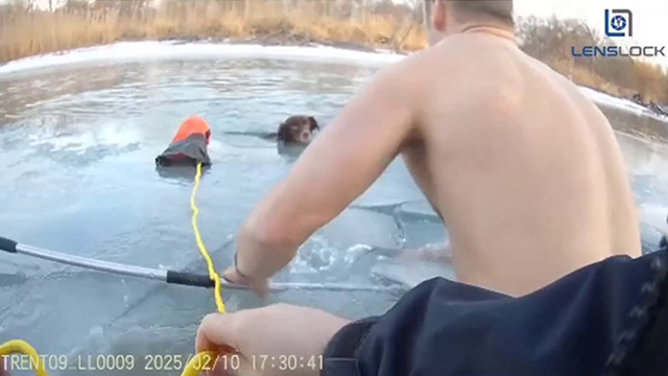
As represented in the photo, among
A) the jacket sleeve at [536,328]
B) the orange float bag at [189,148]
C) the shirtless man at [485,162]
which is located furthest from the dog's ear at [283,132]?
the jacket sleeve at [536,328]

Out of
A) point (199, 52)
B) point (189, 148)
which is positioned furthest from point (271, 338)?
point (199, 52)

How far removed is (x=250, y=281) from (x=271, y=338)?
7.1 inches

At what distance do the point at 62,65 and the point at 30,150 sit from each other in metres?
0.29

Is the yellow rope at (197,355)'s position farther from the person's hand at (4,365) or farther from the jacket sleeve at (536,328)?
the jacket sleeve at (536,328)

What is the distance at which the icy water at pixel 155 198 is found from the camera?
719mm

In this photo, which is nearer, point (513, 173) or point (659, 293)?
point (659, 293)

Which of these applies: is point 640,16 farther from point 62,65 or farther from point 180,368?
point 62,65

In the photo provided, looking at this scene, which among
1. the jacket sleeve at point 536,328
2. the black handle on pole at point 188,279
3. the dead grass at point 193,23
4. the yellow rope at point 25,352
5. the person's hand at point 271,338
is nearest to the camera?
the jacket sleeve at point 536,328

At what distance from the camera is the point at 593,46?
80 centimetres

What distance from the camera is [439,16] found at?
20.5 inches

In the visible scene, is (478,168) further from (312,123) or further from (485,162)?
(312,123)

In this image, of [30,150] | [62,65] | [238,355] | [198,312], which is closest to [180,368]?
[198,312]

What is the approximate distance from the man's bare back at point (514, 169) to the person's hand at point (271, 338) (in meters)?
0.11

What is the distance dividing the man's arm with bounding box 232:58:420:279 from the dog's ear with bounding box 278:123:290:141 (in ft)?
2.50
